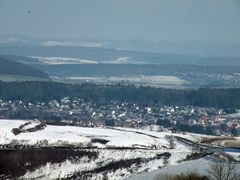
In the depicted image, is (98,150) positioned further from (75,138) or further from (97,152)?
(75,138)

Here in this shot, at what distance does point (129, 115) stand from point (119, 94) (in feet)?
104

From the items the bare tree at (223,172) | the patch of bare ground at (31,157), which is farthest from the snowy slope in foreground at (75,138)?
the bare tree at (223,172)

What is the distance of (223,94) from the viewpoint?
6496 inches

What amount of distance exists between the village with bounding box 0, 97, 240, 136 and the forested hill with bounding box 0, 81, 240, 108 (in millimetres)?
3778

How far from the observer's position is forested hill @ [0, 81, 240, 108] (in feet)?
531

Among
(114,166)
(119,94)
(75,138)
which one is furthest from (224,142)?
(119,94)

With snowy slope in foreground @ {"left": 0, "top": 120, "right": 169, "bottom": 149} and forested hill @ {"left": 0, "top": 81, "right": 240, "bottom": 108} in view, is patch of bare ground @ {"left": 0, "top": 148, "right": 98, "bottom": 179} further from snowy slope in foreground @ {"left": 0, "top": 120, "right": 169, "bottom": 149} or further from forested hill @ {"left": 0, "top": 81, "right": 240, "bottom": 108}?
forested hill @ {"left": 0, "top": 81, "right": 240, "bottom": 108}

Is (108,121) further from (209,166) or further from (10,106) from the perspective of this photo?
(209,166)

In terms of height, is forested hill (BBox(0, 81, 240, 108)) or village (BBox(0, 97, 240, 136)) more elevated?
forested hill (BBox(0, 81, 240, 108))

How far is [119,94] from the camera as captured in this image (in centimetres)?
17188

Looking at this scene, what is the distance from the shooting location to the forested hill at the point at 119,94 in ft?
531

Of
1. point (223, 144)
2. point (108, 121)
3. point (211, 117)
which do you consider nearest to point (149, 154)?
point (223, 144)

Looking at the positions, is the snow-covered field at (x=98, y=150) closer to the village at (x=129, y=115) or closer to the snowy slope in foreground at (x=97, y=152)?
the snowy slope in foreground at (x=97, y=152)

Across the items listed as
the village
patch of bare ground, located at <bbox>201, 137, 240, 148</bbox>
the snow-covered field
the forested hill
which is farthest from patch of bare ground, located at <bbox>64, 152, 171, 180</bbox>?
the forested hill
